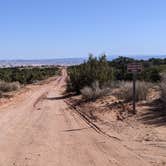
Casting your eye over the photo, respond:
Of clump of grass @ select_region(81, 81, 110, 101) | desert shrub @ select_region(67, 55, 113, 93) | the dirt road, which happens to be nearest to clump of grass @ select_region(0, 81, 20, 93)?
desert shrub @ select_region(67, 55, 113, 93)

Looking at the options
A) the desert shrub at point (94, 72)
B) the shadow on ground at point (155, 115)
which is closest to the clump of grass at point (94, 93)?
the desert shrub at point (94, 72)

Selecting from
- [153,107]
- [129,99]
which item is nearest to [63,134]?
[153,107]

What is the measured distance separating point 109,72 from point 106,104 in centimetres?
1136

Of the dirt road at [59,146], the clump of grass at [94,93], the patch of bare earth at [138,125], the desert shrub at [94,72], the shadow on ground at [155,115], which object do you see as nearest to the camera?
the dirt road at [59,146]

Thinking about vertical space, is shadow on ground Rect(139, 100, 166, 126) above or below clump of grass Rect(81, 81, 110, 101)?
above

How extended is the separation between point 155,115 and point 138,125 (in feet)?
7.18

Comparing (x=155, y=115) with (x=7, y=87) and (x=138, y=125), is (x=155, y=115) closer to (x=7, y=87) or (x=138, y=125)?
(x=138, y=125)

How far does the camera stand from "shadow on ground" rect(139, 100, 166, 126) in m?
17.8

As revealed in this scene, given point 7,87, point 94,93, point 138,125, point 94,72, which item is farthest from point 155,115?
point 7,87

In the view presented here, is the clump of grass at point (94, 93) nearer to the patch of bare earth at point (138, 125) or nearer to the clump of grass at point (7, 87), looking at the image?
the patch of bare earth at point (138, 125)

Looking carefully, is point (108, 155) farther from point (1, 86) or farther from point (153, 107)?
point (1, 86)

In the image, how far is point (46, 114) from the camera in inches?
970

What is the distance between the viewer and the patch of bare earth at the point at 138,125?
12.5 meters

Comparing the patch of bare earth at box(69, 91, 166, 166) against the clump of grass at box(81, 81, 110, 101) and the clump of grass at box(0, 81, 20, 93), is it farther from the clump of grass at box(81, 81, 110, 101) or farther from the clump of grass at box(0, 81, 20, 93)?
the clump of grass at box(0, 81, 20, 93)
